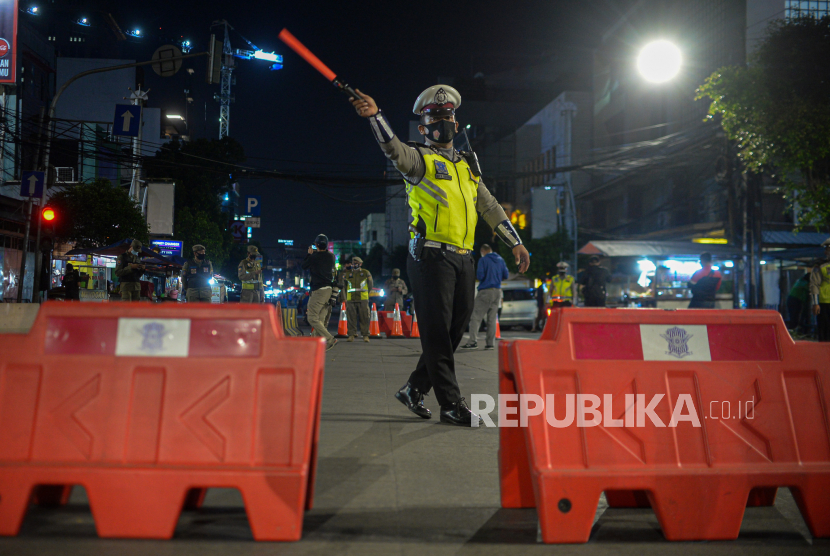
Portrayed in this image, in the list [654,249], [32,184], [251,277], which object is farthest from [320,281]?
[654,249]

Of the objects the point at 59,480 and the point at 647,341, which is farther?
the point at 647,341

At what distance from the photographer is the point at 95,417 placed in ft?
8.88

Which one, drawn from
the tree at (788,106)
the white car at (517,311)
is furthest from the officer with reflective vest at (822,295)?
the white car at (517,311)

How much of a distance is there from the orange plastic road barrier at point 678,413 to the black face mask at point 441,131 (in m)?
2.34

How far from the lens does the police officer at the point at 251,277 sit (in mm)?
14641

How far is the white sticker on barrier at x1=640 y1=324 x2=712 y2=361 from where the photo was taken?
296 centimetres

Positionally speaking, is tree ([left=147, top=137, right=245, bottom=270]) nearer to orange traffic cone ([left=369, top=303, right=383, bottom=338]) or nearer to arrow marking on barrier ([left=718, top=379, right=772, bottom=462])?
orange traffic cone ([left=369, top=303, right=383, bottom=338])

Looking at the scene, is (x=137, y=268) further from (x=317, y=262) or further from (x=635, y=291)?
(x=635, y=291)

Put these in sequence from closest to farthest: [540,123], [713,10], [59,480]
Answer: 1. [59,480]
2. [713,10]
3. [540,123]

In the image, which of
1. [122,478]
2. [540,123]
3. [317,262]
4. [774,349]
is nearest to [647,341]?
[774,349]

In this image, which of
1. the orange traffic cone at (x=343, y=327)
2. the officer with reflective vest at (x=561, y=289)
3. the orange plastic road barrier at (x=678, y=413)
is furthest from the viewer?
the orange traffic cone at (x=343, y=327)

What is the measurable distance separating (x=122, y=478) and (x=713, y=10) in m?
38.1

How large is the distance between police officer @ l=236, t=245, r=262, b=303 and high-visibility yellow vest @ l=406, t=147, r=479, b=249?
10235 mm

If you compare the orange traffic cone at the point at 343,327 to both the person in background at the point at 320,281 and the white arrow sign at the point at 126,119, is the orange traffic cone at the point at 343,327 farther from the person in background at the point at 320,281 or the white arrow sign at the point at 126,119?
the white arrow sign at the point at 126,119
